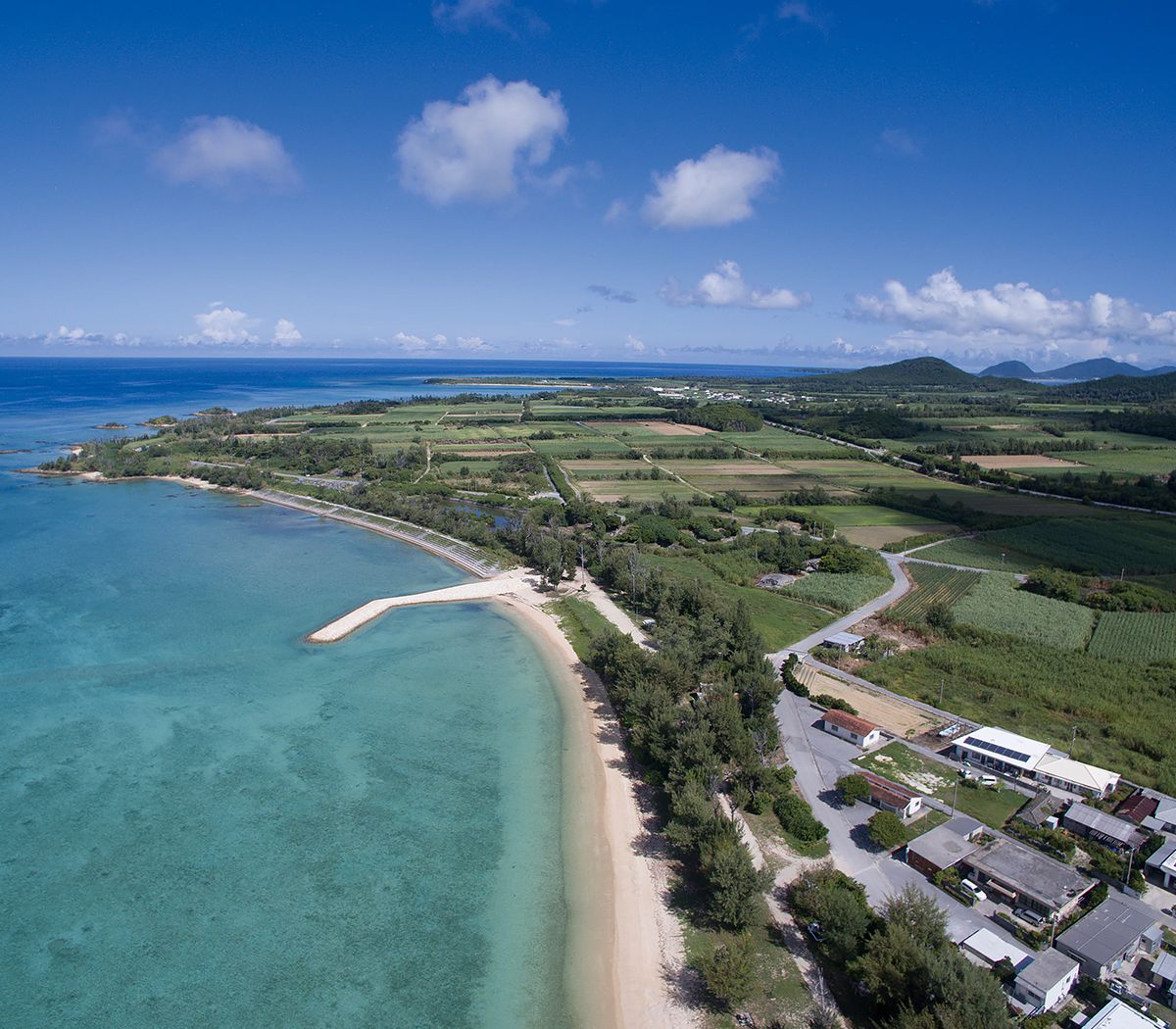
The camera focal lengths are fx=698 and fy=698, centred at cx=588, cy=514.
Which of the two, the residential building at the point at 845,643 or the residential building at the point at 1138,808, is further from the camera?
the residential building at the point at 845,643

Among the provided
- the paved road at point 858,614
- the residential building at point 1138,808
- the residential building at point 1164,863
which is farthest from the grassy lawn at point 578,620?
the residential building at point 1164,863

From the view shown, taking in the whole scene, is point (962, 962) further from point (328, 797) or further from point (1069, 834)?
point (328, 797)

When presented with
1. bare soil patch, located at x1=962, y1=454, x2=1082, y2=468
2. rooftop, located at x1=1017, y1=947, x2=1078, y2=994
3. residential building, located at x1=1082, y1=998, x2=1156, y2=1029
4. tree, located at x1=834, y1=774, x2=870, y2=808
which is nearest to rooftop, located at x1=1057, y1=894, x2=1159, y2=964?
rooftop, located at x1=1017, y1=947, x2=1078, y2=994

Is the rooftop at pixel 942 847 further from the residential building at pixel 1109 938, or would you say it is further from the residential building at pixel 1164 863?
the residential building at pixel 1164 863

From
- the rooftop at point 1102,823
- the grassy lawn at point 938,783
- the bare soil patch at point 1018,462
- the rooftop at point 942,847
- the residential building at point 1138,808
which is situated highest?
the bare soil patch at point 1018,462

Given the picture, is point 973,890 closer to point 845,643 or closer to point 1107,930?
point 1107,930

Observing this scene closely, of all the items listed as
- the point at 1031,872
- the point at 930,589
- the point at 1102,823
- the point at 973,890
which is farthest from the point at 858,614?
the point at 973,890
